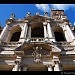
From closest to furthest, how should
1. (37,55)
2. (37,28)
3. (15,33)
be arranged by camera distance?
1. (37,55)
2. (15,33)
3. (37,28)

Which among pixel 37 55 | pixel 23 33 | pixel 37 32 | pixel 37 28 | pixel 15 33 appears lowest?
pixel 37 55

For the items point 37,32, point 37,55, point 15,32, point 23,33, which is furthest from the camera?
point 37,32

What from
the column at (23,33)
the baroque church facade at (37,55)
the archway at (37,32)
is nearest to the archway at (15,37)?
the baroque church facade at (37,55)

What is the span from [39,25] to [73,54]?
9.56m

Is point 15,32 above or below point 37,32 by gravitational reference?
below

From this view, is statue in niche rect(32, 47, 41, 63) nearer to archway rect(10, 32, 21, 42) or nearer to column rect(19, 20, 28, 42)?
column rect(19, 20, 28, 42)

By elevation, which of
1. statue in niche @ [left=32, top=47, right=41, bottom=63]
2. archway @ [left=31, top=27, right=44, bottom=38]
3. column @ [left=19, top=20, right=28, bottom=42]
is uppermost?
archway @ [left=31, top=27, right=44, bottom=38]

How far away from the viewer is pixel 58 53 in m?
13.2

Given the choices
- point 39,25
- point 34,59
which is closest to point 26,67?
point 34,59

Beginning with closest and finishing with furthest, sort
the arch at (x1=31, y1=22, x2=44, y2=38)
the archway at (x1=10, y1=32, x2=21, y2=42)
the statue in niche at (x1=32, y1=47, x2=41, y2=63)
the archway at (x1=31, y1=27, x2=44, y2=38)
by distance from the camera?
the statue in niche at (x1=32, y1=47, x2=41, y2=63) → the archway at (x1=10, y1=32, x2=21, y2=42) → the archway at (x1=31, y1=27, x2=44, y2=38) → the arch at (x1=31, y1=22, x2=44, y2=38)

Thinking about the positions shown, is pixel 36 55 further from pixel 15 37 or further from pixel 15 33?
pixel 15 33

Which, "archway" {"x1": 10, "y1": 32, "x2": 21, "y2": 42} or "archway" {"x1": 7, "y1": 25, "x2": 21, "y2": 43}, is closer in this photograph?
"archway" {"x1": 10, "y1": 32, "x2": 21, "y2": 42}

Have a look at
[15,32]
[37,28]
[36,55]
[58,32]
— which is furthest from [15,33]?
[36,55]

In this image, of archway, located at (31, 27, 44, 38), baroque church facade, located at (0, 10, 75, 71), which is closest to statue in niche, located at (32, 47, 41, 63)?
baroque church facade, located at (0, 10, 75, 71)
